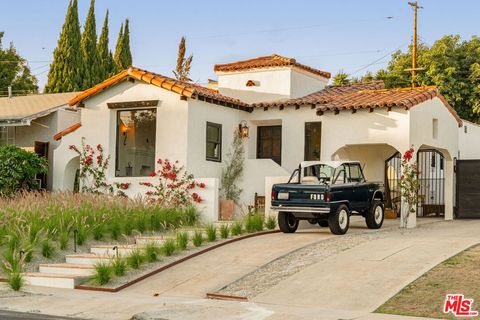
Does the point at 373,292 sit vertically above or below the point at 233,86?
below

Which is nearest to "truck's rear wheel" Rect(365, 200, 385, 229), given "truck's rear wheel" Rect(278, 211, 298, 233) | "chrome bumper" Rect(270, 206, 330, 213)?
"truck's rear wheel" Rect(278, 211, 298, 233)

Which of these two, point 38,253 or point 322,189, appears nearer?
point 38,253

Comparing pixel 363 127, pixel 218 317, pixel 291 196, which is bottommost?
pixel 218 317

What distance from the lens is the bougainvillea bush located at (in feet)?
74.1

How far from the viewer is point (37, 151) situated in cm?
2758

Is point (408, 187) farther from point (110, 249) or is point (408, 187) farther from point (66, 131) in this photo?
point (66, 131)

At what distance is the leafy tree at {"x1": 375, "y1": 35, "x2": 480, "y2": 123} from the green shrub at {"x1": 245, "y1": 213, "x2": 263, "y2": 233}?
74.5 ft

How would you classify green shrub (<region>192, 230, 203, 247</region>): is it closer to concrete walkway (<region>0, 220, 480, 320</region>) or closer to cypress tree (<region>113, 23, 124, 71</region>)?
concrete walkway (<region>0, 220, 480, 320</region>)

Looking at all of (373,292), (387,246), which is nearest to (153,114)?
(387,246)

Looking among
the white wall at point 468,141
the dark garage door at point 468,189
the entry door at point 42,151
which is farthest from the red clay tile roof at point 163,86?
the white wall at point 468,141

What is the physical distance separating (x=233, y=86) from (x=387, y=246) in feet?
40.9

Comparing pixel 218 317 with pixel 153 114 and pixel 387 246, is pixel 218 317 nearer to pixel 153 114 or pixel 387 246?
pixel 387 246

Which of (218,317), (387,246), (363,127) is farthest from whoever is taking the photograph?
(363,127)

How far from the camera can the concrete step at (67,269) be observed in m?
15.7
